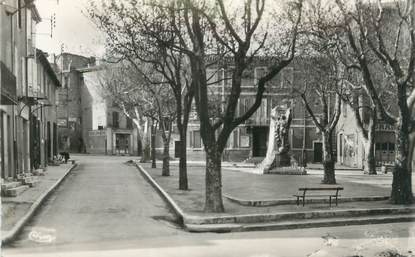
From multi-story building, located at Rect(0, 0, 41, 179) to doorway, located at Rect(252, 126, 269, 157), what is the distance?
29.5m

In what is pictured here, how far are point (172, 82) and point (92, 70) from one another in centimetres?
4325

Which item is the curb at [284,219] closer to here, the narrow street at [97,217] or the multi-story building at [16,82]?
the narrow street at [97,217]

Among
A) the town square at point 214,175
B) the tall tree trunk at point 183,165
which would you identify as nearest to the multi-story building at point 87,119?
the town square at point 214,175

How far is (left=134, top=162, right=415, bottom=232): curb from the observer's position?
41.6 ft

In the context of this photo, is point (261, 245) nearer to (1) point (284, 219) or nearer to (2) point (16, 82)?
(1) point (284, 219)

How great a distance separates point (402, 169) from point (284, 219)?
15.1 feet

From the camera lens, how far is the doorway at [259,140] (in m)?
53.8

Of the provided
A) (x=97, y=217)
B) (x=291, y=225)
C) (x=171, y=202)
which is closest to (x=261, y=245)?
(x=291, y=225)

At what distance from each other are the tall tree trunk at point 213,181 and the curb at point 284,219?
764mm

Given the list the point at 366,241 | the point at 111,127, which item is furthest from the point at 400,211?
the point at 111,127

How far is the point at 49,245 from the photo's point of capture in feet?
34.1

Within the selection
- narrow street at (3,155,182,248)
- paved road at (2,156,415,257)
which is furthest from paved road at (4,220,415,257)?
narrow street at (3,155,182,248)

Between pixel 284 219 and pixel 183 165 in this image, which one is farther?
pixel 183 165

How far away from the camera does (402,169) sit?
1602 centimetres
